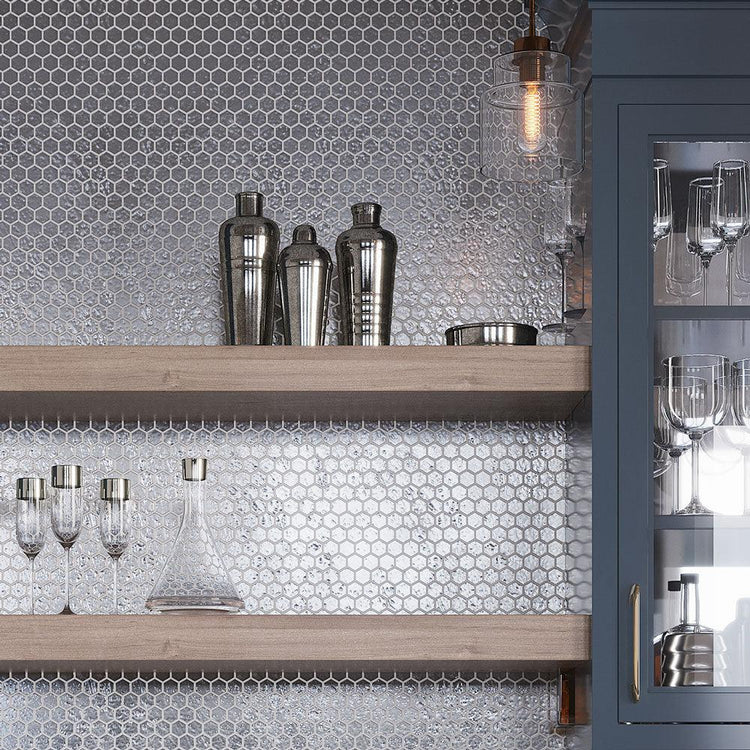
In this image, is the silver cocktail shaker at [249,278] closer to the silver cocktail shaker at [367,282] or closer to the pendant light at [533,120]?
the silver cocktail shaker at [367,282]

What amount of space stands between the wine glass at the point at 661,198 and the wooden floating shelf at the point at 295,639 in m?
0.62

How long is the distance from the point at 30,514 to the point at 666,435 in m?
1.04

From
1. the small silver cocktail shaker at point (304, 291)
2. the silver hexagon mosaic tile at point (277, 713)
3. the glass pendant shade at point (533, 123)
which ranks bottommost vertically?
the silver hexagon mosaic tile at point (277, 713)

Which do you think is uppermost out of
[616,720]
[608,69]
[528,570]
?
[608,69]

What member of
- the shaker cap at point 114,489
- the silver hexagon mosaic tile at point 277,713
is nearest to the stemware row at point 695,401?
the silver hexagon mosaic tile at point 277,713

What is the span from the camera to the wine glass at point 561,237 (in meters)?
1.88

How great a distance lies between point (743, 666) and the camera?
1.67 meters

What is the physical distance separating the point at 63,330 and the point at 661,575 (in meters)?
1.16

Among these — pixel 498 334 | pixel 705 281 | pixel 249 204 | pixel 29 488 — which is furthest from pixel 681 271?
pixel 29 488

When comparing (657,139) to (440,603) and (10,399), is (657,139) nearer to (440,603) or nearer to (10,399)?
(440,603)

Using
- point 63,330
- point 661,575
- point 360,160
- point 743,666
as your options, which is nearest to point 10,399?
A: point 63,330

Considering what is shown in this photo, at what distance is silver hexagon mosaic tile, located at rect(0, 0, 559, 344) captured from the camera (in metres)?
2.08

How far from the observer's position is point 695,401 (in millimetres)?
1726

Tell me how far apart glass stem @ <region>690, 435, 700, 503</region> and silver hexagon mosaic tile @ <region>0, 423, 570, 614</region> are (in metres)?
0.36
